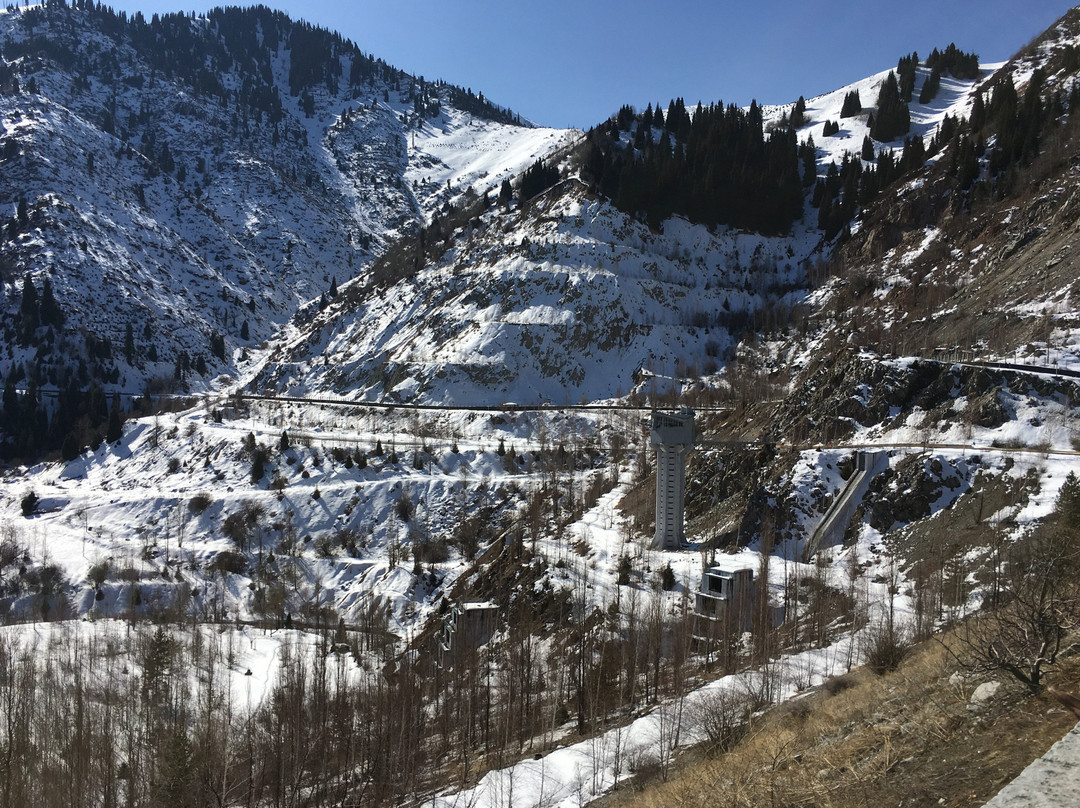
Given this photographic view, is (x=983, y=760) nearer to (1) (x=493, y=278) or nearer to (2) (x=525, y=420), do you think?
(2) (x=525, y=420)

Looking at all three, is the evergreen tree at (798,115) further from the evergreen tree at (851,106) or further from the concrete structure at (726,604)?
the concrete structure at (726,604)

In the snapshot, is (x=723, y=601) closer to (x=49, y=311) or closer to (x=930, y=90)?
(x=930, y=90)

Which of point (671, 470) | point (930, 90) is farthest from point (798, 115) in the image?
Result: point (671, 470)

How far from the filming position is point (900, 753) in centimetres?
943

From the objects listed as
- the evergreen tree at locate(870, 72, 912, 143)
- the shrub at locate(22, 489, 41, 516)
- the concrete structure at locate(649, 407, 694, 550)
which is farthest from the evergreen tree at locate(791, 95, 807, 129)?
the shrub at locate(22, 489, 41, 516)

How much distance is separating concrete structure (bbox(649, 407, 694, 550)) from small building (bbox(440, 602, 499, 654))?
1022 centimetres

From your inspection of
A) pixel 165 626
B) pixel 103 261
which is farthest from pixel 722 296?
pixel 103 261

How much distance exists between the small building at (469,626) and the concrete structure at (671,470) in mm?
10222

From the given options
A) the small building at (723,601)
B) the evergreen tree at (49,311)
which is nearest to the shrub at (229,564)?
the small building at (723,601)

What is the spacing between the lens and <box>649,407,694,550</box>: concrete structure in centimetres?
3947

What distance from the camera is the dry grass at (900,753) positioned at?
25.8 ft

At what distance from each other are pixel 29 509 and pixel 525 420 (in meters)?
51.2

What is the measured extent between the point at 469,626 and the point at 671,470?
1428 cm

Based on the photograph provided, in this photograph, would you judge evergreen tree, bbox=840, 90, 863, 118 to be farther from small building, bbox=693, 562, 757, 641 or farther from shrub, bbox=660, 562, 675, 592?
small building, bbox=693, 562, 757, 641
